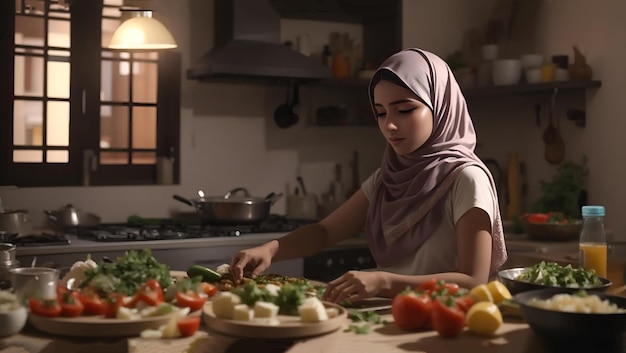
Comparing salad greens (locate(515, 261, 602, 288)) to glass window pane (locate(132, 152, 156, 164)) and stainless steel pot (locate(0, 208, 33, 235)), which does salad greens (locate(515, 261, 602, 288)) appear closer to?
stainless steel pot (locate(0, 208, 33, 235))

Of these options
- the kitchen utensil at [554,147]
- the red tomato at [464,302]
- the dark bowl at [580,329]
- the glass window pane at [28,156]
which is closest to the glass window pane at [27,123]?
the glass window pane at [28,156]

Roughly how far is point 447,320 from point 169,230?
2.67 m

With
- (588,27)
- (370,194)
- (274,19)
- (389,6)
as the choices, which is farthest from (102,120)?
(588,27)

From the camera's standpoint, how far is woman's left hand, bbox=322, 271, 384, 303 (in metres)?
2.12

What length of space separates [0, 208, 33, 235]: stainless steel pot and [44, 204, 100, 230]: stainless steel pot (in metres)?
0.21

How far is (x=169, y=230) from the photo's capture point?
4.30 meters

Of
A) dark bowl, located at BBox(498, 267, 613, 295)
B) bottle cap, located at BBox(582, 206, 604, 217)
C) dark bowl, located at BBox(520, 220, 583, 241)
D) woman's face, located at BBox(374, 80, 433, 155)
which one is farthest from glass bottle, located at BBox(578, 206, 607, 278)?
dark bowl, located at BBox(520, 220, 583, 241)

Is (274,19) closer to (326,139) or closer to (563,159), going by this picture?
(326,139)

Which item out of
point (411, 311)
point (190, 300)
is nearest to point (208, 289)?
point (190, 300)

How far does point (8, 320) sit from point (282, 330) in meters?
0.57

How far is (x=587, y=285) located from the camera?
209 centimetres

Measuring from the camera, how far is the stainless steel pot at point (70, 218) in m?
4.30

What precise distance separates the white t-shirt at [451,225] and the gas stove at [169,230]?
164cm

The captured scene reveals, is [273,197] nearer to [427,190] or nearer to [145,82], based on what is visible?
[145,82]
